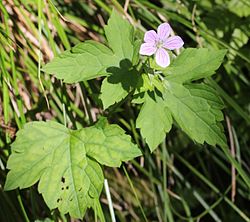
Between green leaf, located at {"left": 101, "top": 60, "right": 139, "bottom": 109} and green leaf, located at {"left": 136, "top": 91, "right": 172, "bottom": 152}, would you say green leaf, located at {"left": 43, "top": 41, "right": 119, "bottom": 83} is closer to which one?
green leaf, located at {"left": 101, "top": 60, "right": 139, "bottom": 109}

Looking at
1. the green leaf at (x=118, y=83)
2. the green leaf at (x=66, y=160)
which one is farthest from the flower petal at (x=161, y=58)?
the green leaf at (x=66, y=160)

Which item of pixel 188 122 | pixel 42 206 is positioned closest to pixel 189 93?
pixel 188 122

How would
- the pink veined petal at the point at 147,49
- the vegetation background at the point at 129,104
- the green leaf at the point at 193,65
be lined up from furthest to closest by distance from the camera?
the vegetation background at the point at 129,104 → the green leaf at the point at 193,65 → the pink veined petal at the point at 147,49

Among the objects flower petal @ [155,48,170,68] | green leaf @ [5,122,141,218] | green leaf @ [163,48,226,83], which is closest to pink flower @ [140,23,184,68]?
flower petal @ [155,48,170,68]

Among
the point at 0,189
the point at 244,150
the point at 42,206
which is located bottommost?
the point at 244,150

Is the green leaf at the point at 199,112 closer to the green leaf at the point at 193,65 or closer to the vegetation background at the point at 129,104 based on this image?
the green leaf at the point at 193,65

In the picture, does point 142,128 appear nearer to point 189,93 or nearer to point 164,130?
point 164,130

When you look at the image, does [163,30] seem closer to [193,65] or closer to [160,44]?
[160,44]

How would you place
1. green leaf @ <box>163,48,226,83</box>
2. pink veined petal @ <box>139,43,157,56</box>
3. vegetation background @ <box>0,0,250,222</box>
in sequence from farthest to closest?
vegetation background @ <box>0,0,250,222</box>, green leaf @ <box>163,48,226,83</box>, pink veined petal @ <box>139,43,157,56</box>
